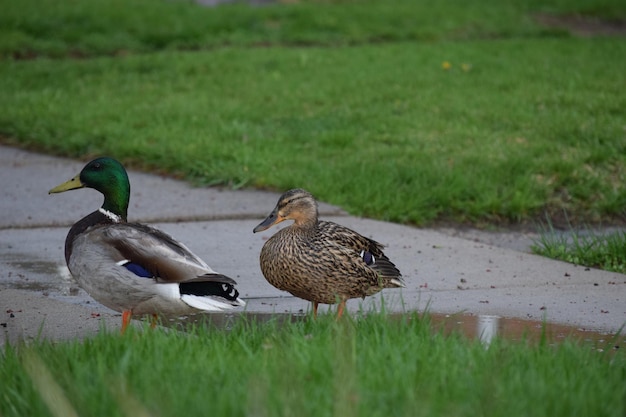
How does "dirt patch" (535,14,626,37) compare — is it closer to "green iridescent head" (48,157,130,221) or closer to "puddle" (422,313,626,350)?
"puddle" (422,313,626,350)

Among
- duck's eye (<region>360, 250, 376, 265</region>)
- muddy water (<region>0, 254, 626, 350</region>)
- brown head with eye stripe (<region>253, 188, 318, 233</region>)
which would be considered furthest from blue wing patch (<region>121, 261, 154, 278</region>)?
duck's eye (<region>360, 250, 376, 265</region>)

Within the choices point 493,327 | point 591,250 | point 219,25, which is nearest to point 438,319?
point 493,327

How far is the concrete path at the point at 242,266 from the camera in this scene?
18.0 ft

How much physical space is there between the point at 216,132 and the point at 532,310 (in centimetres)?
469

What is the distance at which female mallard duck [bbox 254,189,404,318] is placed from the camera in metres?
5.31

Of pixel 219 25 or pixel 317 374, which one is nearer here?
pixel 317 374

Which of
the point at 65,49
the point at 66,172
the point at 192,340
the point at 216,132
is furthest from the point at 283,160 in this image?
the point at 65,49

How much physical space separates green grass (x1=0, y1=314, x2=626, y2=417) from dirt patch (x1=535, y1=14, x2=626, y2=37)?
14.0 m

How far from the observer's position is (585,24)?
1908 cm

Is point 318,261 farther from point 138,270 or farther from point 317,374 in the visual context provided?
point 317,374

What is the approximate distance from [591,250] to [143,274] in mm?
3104

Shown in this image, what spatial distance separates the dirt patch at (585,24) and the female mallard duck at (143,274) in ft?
44.8

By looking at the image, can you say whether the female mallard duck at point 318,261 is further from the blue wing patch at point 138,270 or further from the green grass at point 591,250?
the green grass at point 591,250

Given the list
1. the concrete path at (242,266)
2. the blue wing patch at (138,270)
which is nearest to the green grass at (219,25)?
the concrete path at (242,266)
